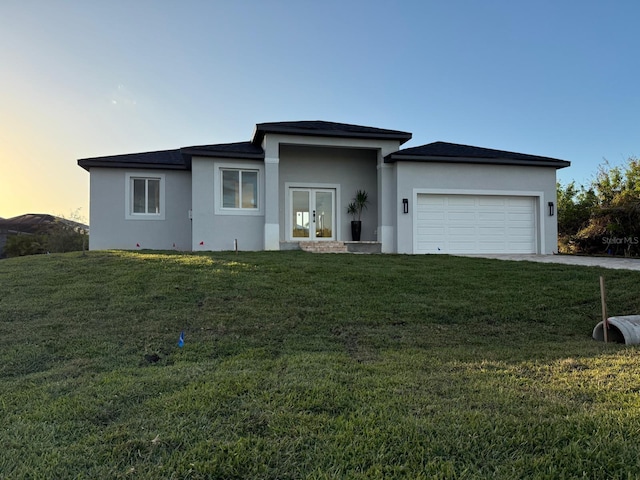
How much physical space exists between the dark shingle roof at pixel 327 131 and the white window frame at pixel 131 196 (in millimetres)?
3564

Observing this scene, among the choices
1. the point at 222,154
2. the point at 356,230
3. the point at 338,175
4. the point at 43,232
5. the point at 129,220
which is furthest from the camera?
the point at 43,232

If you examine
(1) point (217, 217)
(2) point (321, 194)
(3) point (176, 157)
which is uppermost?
(3) point (176, 157)

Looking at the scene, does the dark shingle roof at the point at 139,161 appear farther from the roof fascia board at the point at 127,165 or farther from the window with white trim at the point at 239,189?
the window with white trim at the point at 239,189

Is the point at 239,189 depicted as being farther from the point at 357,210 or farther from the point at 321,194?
the point at 357,210

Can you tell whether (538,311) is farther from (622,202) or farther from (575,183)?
(575,183)

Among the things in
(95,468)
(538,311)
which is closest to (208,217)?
(538,311)

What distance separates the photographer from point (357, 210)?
46.6 feet

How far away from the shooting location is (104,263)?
8312mm

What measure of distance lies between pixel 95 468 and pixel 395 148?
1266cm

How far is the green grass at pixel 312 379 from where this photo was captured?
198cm

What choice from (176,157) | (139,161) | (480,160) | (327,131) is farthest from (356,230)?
(139,161)

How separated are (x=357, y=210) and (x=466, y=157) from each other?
3954 mm

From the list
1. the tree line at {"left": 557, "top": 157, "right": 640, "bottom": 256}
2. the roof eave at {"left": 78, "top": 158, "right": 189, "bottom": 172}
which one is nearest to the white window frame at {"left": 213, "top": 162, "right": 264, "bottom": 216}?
the roof eave at {"left": 78, "top": 158, "right": 189, "bottom": 172}

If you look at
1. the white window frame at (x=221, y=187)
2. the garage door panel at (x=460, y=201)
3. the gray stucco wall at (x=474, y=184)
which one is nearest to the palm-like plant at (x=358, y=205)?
the gray stucco wall at (x=474, y=184)
